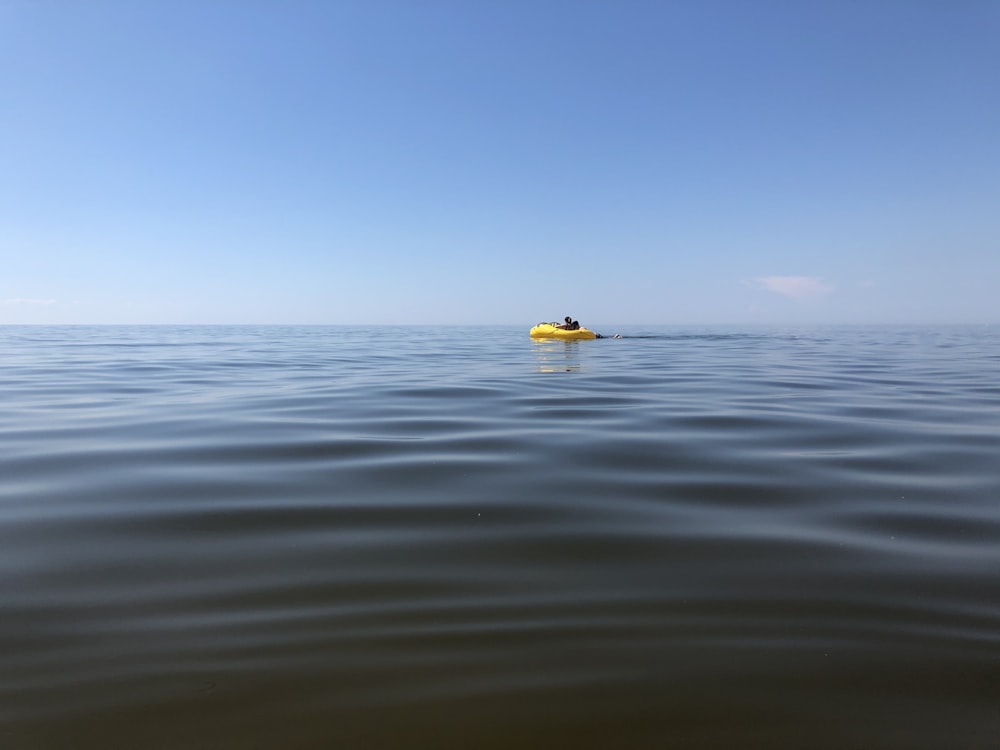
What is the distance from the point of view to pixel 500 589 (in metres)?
3.22

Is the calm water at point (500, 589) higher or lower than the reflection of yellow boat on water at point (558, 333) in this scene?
lower

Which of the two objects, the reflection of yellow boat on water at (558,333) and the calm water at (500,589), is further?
the reflection of yellow boat on water at (558,333)

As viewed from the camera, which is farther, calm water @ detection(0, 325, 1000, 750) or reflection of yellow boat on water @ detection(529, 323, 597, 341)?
reflection of yellow boat on water @ detection(529, 323, 597, 341)

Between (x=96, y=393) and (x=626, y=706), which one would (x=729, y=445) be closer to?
(x=626, y=706)

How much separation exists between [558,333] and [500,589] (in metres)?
33.9

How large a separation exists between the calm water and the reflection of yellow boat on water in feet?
93.5

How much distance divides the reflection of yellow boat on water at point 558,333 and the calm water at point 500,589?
93.5ft

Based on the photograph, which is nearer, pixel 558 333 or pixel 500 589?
pixel 500 589

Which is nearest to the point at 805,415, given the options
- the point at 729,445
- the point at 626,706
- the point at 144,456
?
the point at 729,445

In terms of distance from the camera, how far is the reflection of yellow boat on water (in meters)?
36.0

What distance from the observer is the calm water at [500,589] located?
2.18 meters

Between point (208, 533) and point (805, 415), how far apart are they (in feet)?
26.9

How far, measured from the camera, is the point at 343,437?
7242mm

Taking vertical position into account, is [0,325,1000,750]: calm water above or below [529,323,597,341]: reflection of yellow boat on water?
below
